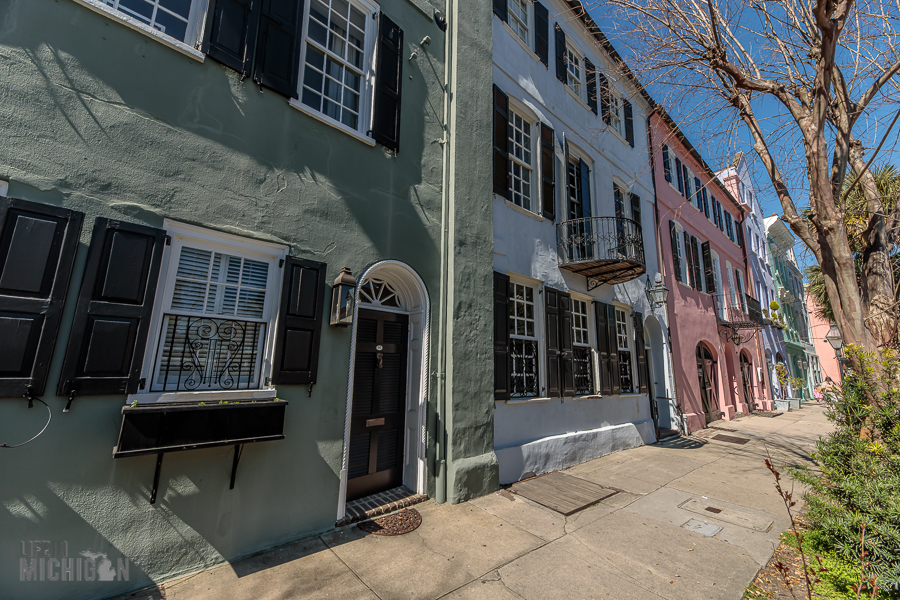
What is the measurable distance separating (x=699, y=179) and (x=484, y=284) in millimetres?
15024

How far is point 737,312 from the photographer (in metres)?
16.4

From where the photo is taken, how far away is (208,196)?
12.6 ft

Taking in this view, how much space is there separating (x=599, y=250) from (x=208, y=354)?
762 cm

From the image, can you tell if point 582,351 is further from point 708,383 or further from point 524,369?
point 708,383

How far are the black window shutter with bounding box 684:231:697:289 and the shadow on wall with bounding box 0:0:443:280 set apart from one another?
12184mm

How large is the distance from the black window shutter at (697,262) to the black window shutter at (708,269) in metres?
0.40

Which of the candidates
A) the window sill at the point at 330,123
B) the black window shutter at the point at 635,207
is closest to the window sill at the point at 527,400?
the window sill at the point at 330,123

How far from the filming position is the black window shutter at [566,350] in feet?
24.6

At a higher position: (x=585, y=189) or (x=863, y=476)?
(x=585, y=189)

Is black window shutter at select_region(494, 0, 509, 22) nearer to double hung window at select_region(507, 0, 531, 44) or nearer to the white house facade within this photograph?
the white house facade

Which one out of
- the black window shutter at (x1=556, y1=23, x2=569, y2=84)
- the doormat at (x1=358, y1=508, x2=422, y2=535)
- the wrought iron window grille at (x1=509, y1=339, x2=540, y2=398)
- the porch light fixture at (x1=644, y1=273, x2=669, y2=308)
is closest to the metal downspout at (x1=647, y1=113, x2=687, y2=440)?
the porch light fixture at (x1=644, y1=273, x2=669, y2=308)

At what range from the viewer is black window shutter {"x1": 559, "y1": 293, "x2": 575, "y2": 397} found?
7.51 m

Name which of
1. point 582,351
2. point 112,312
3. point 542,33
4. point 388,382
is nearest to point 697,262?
point 582,351

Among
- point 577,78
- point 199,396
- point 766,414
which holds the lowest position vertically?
point 766,414
